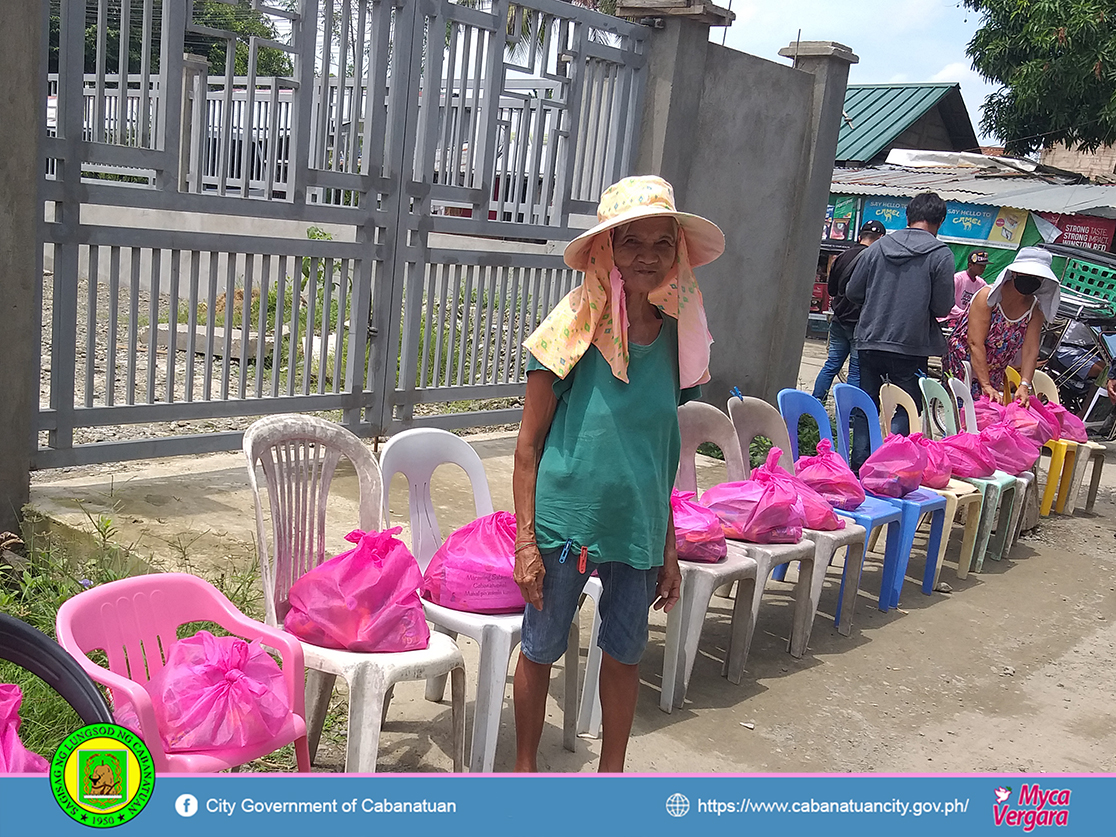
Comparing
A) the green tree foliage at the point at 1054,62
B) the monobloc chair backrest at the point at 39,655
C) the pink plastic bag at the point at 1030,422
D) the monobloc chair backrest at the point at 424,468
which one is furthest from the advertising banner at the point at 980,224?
the monobloc chair backrest at the point at 39,655

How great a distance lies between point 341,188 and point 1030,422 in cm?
462

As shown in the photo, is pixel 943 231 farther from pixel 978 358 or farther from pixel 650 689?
pixel 650 689

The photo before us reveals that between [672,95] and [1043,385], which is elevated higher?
[672,95]

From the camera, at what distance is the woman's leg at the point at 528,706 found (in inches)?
118

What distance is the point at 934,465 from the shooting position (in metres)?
5.63

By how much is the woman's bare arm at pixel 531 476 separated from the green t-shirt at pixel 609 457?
0.08 ft

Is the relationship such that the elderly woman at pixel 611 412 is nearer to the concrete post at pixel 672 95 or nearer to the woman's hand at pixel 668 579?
the woman's hand at pixel 668 579

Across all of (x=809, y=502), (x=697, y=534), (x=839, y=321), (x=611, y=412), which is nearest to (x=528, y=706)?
(x=611, y=412)

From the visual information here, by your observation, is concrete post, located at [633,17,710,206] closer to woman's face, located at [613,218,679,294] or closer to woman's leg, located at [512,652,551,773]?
woman's face, located at [613,218,679,294]

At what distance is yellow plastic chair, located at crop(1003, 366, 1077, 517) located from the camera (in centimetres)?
730

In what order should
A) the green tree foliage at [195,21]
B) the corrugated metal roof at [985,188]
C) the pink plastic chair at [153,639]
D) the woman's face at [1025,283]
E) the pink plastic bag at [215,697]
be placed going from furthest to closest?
the corrugated metal roof at [985,188], the woman's face at [1025,283], the green tree foliage at [195,21], the pink plastic bag at [215,697], the pink plastic chair at [153,639]

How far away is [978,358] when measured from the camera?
693cm
